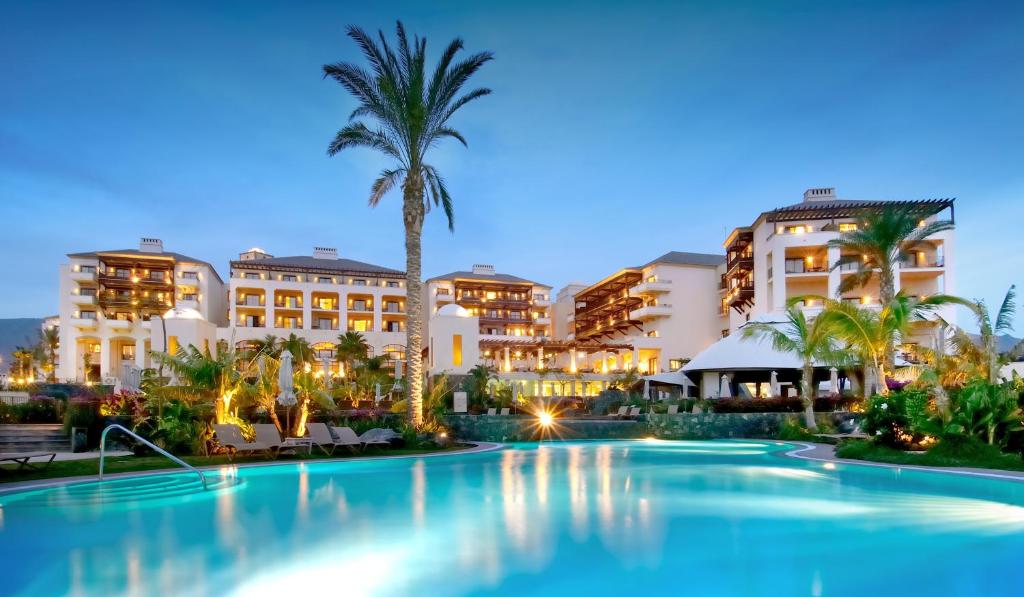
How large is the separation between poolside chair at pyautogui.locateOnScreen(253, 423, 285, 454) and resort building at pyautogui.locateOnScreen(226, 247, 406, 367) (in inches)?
1598

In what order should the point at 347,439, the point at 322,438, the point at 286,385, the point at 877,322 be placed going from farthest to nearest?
the point at 877,322, the point at 347,439, the point at 286,385, the point at 322,438

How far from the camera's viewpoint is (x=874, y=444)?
1570 centimetres

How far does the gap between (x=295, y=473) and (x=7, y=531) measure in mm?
6322

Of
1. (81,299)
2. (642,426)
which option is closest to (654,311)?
(642,426)

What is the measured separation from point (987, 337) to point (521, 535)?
46.0 ft

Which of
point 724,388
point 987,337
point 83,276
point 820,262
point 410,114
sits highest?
point 410,114

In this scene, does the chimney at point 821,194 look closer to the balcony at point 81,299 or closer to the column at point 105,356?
the column at point 105,356

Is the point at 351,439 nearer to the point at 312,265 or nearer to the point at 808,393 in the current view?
the point at 808,393

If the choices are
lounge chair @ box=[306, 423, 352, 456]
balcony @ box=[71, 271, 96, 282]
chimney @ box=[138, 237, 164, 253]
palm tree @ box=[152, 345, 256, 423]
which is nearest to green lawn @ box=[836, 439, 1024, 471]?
lounge chair @ box=[306, 423, 352, 456]

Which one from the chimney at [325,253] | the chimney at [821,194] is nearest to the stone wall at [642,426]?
the chimney at [821,194]

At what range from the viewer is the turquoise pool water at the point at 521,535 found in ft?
20.5

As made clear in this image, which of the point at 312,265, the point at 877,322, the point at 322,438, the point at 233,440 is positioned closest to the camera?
the point at 233,440

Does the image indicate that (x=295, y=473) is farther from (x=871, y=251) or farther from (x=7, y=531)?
(x=871, y=251)

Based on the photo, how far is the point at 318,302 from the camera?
61.6 m
